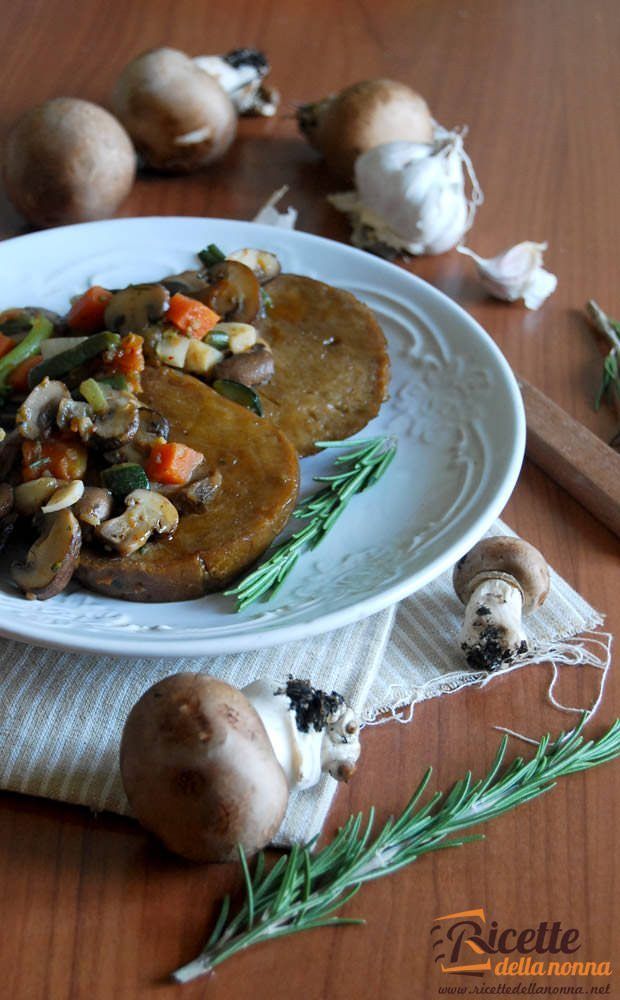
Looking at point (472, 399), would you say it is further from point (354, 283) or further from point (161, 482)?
point (161, 482)

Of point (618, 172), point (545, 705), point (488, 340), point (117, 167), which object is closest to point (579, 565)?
point (545, 705)

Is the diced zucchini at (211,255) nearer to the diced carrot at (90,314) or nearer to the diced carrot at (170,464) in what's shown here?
the diced carrot at (90,314)

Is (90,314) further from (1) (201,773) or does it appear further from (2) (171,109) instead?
(1) (201,773)

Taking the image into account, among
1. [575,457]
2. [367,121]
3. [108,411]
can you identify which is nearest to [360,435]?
[575,457]

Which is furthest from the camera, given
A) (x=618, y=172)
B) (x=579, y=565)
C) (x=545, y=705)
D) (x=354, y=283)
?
(x=618, y=172)

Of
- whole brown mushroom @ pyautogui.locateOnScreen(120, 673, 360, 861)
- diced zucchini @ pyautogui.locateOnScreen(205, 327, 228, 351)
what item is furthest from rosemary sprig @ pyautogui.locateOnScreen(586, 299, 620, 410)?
whole brown mushroom @ pyautogui.locateOnScreen(120, 673, 360, 861)
